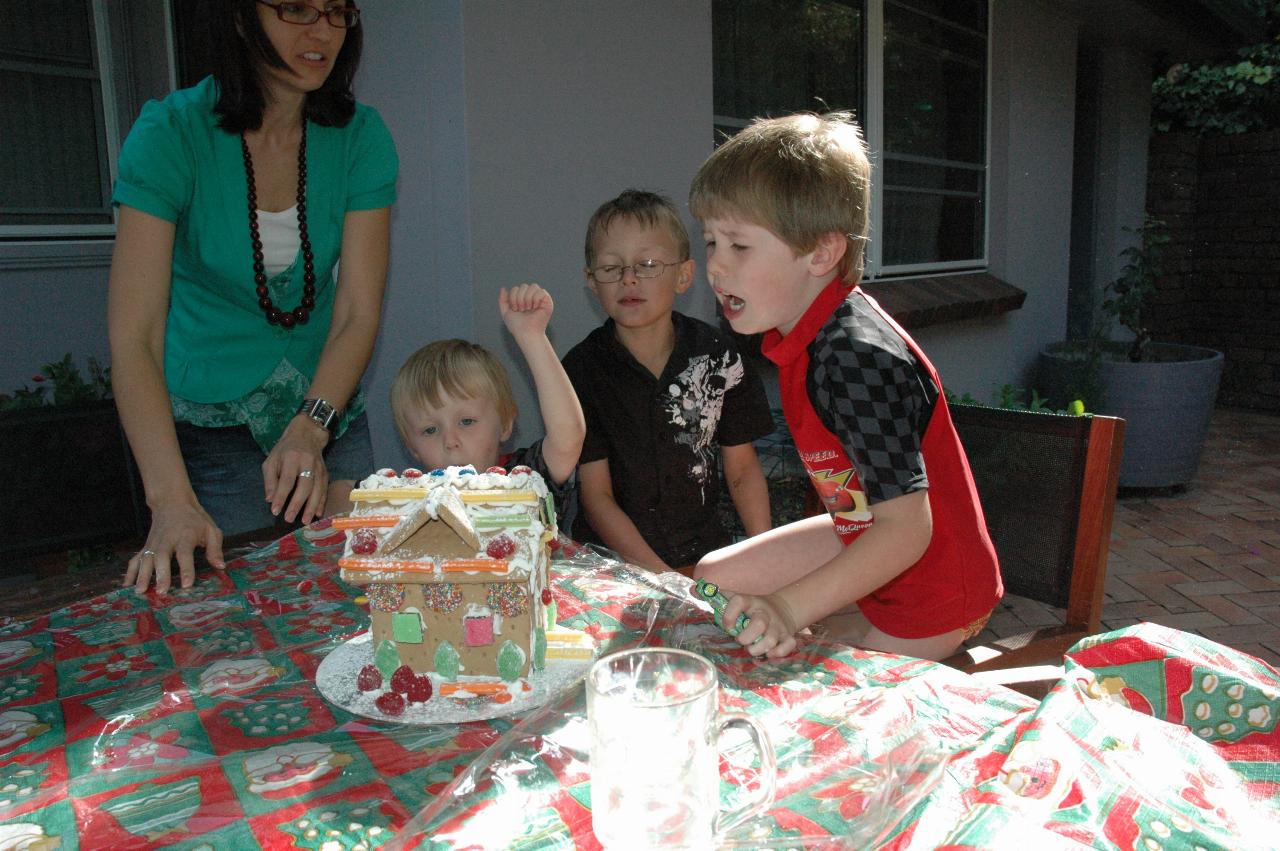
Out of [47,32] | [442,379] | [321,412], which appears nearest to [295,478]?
[321,412]

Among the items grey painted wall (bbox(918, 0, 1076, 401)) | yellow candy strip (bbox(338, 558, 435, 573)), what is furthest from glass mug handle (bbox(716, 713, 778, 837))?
grey painted wall (bbox(918, 0, 1076, 401))

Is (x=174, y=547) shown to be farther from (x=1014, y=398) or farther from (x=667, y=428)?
(x=1014, y=398)

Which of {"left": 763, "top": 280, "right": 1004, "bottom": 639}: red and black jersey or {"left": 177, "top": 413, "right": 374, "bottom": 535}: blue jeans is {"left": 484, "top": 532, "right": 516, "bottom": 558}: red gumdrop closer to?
{"left": 763, "top": 280, "right": 1004, "bottom": 639}: red and black jersey

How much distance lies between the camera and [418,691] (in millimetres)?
1047

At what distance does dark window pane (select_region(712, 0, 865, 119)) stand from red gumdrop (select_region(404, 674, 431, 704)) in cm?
Answer: 358

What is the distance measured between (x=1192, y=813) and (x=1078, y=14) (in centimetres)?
704

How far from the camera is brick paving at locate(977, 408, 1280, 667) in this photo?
150 inches

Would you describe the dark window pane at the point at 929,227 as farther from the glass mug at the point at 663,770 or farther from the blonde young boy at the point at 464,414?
the glass mug at the point at 663,770

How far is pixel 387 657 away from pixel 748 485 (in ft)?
4.95

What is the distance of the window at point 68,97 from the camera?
3.48 metres

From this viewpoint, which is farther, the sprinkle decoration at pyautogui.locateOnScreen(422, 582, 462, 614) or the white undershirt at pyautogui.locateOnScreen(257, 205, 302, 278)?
the white undershirt at pyautogui.locateOnScreen(257, 205, 302, 278)

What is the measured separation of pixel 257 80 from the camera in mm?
1866

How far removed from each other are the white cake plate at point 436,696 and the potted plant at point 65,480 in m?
1.76

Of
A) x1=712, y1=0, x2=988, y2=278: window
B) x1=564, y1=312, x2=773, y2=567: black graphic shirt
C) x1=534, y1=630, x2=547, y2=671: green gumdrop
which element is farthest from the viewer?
x1=712, y1=0, x2=988, y2=278: window
